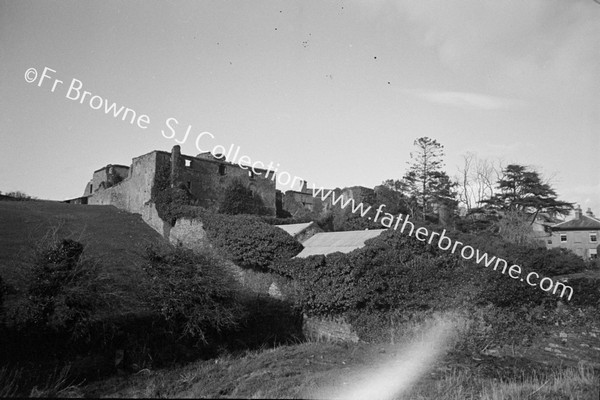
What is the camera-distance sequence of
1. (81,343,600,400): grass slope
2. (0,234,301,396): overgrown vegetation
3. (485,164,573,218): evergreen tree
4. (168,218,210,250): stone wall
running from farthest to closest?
(485,164,573,218): evergreen tree → (168,218,210,250): stone wall → (0,234,301,396): overgrown vegetation → (81,343,600,400): grass slope

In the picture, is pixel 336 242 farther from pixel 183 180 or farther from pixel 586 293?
pixel 183 180

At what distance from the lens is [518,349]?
10.3 metres

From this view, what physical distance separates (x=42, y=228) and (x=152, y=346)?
44.7 ft

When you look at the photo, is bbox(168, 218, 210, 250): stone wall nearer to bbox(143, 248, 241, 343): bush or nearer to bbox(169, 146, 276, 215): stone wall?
bbox(169, 146, 276, 215): stone wall

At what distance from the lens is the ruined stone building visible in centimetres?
2605

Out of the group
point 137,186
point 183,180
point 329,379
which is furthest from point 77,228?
point 329,379

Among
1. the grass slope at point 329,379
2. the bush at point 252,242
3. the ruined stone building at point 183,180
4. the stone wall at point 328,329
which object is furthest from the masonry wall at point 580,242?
the grass slope at point 329,379

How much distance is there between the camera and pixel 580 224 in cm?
3800

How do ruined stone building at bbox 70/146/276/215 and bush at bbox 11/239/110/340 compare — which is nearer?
bush at bbox 11/239/110/340

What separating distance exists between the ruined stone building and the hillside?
157 centimetres

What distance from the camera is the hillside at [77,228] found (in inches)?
661

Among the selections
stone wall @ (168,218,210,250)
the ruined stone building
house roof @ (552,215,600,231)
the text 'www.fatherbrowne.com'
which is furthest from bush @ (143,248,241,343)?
house roof @ (552,215,600,231)

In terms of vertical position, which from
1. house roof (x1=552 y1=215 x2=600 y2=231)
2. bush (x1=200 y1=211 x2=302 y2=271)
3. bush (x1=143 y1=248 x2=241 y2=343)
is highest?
house roof (x1=552 y1=215 x2=600 y2=231)

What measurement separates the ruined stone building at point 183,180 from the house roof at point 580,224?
2829 cm
